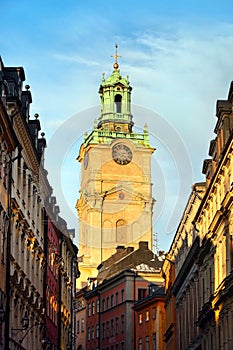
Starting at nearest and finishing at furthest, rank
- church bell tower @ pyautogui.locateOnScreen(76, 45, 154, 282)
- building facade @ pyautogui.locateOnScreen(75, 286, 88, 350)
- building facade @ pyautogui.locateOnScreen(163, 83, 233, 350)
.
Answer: building facade @ pyautogui.locateOnScreen(163, 83, 233, 350)
building facade @ pyautogui.locateOnScreen(75, 286, 88, 350)
church bell tower @ pyautogui.locateOnScreen(76, 45, 154, 282)

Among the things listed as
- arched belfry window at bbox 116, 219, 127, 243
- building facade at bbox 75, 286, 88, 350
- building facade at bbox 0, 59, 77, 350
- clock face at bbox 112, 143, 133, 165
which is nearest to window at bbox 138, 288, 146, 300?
building facade at bbox 75, 286, 88, 350

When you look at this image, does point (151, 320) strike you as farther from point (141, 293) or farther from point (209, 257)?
point (209, 257)

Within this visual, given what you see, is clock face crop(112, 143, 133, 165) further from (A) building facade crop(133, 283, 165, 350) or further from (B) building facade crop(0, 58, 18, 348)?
(B) building facade crop(0, 58, 18, 348)

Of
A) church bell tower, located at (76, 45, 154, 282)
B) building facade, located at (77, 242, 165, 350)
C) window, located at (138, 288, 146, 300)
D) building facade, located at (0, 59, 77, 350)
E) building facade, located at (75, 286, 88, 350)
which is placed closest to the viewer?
building facade, located at (0, 59, 77, 350)

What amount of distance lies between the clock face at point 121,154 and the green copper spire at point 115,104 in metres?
4.10

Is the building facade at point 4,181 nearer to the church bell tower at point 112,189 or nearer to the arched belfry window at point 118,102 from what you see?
the church bell tower at point 112,189

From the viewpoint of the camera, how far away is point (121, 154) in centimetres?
16075

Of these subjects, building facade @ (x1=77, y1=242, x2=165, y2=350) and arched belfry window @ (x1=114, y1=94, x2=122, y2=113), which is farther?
arched belfry window @ (x1=114, y1=94, x2=122, y2=113)

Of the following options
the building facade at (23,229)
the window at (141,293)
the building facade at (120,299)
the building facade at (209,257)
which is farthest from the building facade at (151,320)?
the building facade at (23,229)

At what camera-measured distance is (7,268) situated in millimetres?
43938

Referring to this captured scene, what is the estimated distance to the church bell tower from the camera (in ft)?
501

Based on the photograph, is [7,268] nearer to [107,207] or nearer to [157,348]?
[157,348]

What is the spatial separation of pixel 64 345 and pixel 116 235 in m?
72.9

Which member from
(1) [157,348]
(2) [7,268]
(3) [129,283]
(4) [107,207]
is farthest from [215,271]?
(4) [107,207]
